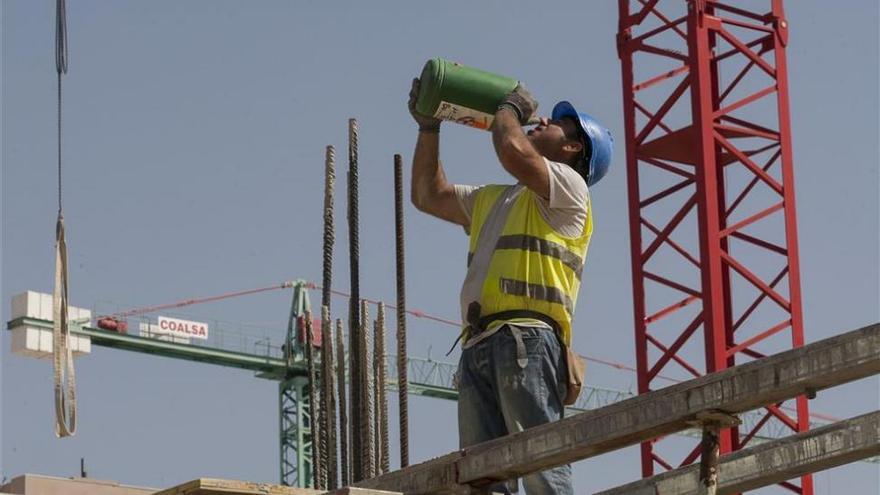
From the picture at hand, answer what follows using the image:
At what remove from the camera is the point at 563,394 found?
7195mm

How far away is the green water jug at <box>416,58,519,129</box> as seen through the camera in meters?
7.76

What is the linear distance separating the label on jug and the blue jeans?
1.01 m

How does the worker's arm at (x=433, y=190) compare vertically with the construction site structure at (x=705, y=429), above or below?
above

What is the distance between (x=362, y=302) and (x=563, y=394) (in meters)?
5.46

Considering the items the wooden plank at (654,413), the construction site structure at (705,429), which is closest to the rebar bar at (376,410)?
the construction site structure at (705,429)

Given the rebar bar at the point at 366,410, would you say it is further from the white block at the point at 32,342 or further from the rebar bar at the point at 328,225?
the white block at the point at 32,342

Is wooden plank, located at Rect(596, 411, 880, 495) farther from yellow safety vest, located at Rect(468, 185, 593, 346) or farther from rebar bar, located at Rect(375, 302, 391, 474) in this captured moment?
rebar bar, located at Rect(375, 302, 391, 474)

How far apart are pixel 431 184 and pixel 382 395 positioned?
4.56m

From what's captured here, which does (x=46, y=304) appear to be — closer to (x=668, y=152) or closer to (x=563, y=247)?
(x=668, y=152)

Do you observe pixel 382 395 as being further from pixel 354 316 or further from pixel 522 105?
pixel 522 105

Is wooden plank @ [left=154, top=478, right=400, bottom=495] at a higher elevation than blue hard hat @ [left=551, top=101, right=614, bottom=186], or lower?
lower

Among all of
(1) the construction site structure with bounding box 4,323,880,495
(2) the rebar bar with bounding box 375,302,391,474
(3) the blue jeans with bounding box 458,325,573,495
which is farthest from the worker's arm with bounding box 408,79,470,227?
(2) the rebar bar with bounding box 375,302,391,474

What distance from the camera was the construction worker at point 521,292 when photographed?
278 inches

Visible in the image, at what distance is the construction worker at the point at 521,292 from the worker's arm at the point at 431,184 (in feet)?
0.95
